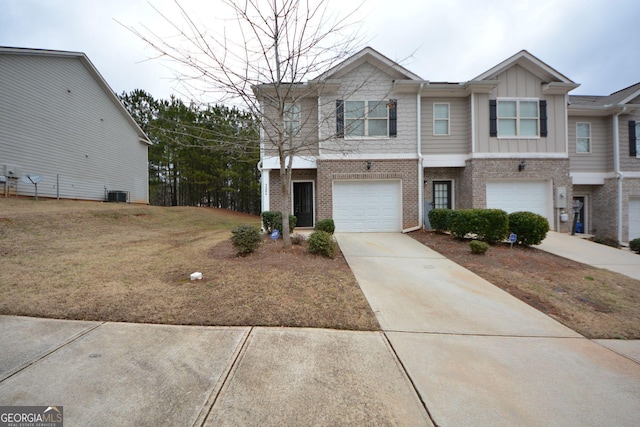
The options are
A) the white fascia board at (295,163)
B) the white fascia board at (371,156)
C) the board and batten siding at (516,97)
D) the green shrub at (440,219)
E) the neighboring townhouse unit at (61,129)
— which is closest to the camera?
the green shrub at (440,219)

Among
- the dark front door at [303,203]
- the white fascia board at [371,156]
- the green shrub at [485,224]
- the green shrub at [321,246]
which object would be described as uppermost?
the white fascia board at [371,156]

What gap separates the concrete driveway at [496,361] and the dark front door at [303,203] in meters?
7.08

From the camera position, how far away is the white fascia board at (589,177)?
12234 mm

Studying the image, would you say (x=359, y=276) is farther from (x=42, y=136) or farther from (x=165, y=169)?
(x=165, y=169)

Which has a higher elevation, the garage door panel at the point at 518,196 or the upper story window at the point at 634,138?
the upper story window at the point at 634,138

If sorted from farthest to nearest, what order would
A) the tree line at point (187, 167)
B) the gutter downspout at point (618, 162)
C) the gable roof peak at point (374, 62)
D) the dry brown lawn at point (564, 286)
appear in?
the tree line at point (187, 167) < the gutter downspout at point (618, 162) < the gable roof peak at point (374, 62) < the dry brown lawn at point (564, 286)

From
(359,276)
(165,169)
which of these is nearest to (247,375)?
(359,276)

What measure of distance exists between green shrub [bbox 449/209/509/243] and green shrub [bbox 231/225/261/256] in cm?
625

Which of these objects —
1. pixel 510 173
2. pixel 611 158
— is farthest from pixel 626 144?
pixel 510 173

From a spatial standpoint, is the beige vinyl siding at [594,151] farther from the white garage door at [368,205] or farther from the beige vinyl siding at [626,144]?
the white garage door at [368,205]

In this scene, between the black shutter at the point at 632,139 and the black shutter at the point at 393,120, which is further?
the black shutter at the point at 632,139

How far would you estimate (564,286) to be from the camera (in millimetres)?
5176

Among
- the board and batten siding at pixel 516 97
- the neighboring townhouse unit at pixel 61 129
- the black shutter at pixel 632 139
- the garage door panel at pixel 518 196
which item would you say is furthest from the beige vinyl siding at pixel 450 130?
the neighboring townhouse unit at pixel 61 129

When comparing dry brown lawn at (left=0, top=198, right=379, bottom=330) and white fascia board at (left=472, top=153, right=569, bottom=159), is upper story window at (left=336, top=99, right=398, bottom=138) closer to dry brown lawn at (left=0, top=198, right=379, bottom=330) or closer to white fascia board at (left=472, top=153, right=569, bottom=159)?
white fascia board at (left=472, top=153, right=569, bottom=159)
